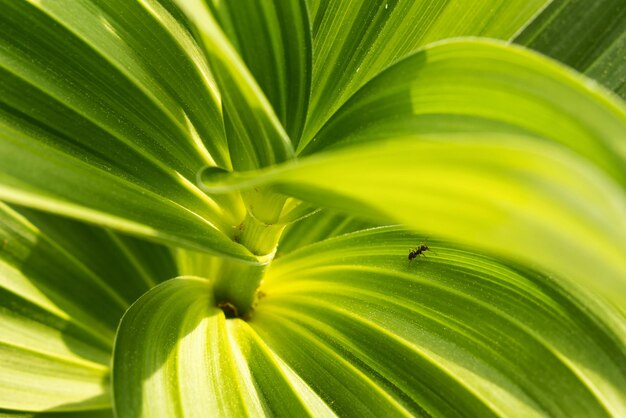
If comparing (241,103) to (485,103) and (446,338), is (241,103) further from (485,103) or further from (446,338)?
(446,338)

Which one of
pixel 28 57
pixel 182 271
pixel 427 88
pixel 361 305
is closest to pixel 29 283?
pixel 182 271

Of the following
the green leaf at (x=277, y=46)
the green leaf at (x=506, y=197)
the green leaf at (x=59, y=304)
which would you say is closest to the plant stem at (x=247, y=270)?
the green leaf at (x=277, y=46)

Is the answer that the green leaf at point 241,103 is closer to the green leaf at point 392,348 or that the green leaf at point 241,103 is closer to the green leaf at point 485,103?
the green leaf at point 485,103

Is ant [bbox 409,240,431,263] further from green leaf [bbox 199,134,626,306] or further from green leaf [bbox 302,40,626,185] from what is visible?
green leaf [bbox 199,134,626,306]

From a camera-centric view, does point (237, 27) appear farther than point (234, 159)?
No

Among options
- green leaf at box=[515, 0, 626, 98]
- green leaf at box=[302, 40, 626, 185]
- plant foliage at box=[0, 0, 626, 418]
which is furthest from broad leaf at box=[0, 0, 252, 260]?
green leaf at box=[515, 0, 626, 98]

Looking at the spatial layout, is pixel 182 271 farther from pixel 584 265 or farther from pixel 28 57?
pixel 584 265
